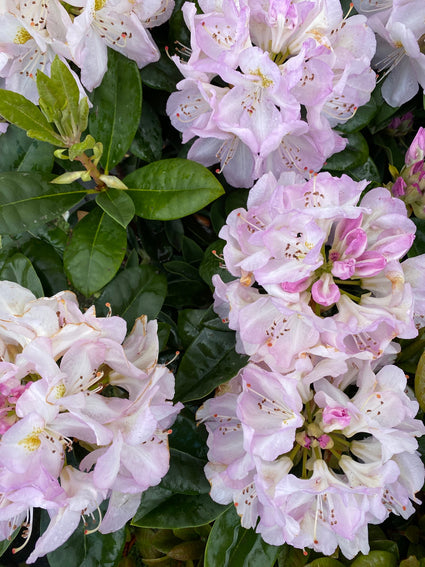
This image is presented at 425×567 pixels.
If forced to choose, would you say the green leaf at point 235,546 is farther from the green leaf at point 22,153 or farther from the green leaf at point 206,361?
the green leaf at point 22,153

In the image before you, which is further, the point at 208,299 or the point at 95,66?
the point at 208,299

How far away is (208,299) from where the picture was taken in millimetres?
1371

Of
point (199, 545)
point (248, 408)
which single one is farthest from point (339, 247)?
point (199, 545)

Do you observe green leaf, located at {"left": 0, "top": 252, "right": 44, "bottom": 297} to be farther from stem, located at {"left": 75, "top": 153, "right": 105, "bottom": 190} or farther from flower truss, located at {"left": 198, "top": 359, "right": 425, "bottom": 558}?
flower truss, located at {"left": 198, "top": 359, "right": 425, "bottom": 558}

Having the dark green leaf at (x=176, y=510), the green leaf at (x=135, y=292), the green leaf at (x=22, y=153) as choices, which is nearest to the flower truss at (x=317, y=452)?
the dark green leaf at (x=176, y=510)

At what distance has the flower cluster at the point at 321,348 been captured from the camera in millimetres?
871

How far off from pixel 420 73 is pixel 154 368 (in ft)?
2.50

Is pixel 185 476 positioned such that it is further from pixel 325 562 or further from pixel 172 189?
pixel 172 189

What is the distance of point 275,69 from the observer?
0.88 meters

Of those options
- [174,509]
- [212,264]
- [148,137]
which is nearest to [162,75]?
[148,137]

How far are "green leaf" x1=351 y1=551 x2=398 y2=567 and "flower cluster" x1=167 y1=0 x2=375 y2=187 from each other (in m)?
0.81

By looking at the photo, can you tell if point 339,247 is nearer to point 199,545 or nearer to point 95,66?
point 95,66

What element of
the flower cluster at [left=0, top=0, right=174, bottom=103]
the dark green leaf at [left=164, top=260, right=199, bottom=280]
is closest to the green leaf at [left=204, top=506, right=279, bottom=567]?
the dark green leaf at [left=164, top=260, right=199, bottom=280]

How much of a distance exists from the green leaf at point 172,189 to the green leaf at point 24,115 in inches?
7.0
